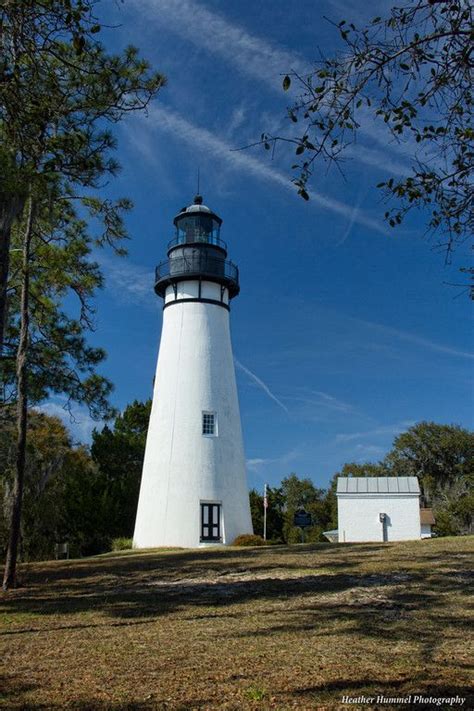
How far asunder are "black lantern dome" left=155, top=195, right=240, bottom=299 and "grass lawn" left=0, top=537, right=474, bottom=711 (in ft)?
49.6

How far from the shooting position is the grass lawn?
18.1 ft

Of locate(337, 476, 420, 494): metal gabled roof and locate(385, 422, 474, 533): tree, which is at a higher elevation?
locate(385, 422, 474, 533): tree

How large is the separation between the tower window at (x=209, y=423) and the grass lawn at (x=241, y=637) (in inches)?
439

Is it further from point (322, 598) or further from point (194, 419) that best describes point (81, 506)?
point (322, 598)

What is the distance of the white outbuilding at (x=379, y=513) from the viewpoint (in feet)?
96.5

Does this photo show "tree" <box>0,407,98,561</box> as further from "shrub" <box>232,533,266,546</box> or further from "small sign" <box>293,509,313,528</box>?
"small sign" <box>293,509,313,528</box>

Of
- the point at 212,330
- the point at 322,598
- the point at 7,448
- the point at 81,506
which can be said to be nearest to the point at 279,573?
the point at 322,598

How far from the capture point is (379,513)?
97.4 ft

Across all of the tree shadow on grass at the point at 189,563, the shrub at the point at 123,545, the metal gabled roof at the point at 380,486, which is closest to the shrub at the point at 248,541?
the tree shadow on grass at the point at 189,563

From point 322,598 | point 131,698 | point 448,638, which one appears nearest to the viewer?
point 131,698

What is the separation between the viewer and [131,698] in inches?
215

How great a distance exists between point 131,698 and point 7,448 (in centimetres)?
1242

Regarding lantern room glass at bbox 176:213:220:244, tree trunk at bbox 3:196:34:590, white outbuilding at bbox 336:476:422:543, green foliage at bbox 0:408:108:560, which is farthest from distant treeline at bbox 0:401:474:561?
lantern room glass at bbox 176:213:220:244

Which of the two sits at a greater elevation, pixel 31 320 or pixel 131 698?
pixel 31 320
